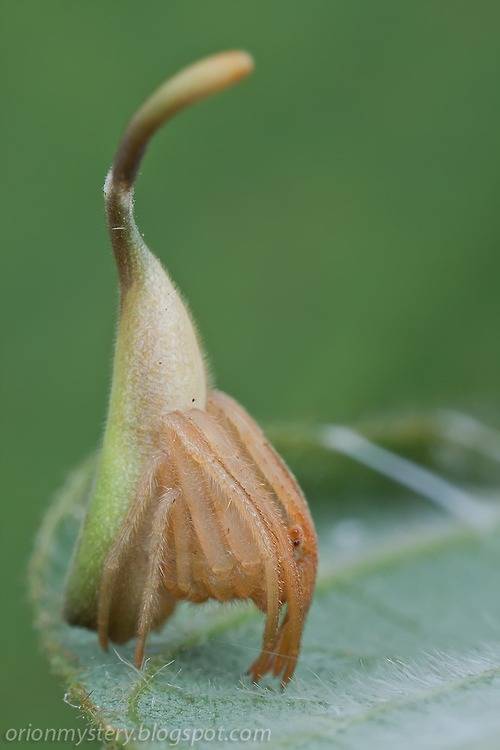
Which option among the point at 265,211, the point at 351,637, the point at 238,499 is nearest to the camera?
the point at 238,499

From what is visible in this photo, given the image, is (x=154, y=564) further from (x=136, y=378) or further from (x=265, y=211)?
(x=265, y=211)

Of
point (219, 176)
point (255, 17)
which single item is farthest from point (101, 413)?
point (255, 17)

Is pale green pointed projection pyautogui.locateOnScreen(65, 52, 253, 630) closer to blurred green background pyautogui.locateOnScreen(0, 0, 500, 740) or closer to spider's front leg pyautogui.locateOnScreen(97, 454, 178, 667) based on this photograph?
spider's front leg pyautogui.locateOnScreen(97, 454, 178, 667)

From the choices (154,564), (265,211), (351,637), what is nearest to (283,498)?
(154,564)

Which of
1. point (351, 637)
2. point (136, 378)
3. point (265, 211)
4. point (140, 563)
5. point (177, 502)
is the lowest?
point (351, 637)

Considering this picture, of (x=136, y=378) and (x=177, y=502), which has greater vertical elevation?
(x=136, y=378)

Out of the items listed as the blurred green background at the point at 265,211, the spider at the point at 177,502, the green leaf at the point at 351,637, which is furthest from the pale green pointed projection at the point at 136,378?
the blurred green background at the point at 265,211
